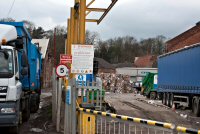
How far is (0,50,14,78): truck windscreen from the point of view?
11.9 metres

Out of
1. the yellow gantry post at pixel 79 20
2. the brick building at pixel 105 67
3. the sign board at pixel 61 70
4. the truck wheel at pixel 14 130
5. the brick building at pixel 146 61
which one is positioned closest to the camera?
the truck wheel at pixel 14 130

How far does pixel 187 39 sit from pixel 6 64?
40.7 m

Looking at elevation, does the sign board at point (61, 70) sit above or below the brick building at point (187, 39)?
below

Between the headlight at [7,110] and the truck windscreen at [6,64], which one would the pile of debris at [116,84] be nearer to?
the truck windscreen at [6,64]

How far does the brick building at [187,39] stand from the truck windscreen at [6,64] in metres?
36.8

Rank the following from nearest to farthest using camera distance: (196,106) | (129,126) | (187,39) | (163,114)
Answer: (129,126), (163,114), (196,106), (187,39)

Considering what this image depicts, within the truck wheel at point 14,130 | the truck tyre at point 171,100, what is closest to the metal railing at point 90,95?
the truck wheel at point 14,130

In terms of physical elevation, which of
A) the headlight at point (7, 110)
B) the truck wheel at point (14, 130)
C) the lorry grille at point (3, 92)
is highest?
the lorry grille at point (3, 92)

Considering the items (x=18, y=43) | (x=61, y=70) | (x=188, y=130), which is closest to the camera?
(x=188, y=130)

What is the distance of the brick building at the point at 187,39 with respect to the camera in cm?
4775

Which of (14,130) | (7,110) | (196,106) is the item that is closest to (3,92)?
(7,110)

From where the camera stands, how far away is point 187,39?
50.3m

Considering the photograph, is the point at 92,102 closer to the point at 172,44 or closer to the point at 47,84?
the point at 172,44

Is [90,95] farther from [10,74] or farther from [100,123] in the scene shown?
[100,123]
